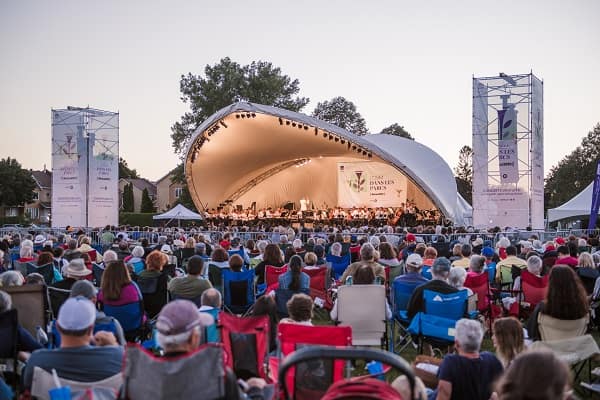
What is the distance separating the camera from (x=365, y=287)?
5.46 metres

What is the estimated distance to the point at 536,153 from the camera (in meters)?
21.3

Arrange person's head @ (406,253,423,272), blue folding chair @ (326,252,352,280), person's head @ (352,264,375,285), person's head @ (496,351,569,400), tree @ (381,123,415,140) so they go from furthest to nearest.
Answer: tree @ (381,123,415,140) → blue folding chair @ (326,252,352,280) → person's head @ (406,253,423,272) → person's head @ (352,264,375,285) → person's head @ (496,351,569,400)

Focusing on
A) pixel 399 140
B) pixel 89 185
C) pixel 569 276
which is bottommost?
pixel 569 276

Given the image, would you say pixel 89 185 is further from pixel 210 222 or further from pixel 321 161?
pixel 321 161

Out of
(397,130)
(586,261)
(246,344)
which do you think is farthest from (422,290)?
(397,130)

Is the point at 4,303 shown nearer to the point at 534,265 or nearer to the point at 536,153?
the point at 534,265

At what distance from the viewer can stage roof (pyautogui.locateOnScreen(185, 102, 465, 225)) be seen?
23.7 metres

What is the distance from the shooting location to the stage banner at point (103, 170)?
23312 millimetres

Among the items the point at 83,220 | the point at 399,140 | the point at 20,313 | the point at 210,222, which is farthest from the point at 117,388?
the point at 399,140

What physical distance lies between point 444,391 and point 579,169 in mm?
53902

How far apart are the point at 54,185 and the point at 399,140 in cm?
1620

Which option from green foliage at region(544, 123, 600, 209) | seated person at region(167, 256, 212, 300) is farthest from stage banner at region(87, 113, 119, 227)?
green foliage at region(544, 123, 600, 209)

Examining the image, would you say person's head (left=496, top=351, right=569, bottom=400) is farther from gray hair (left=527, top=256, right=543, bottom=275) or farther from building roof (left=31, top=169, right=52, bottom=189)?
building roof (left=31, top=169, right=52, bottom=189)

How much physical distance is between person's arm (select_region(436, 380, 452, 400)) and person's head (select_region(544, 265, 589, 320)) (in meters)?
1.64
